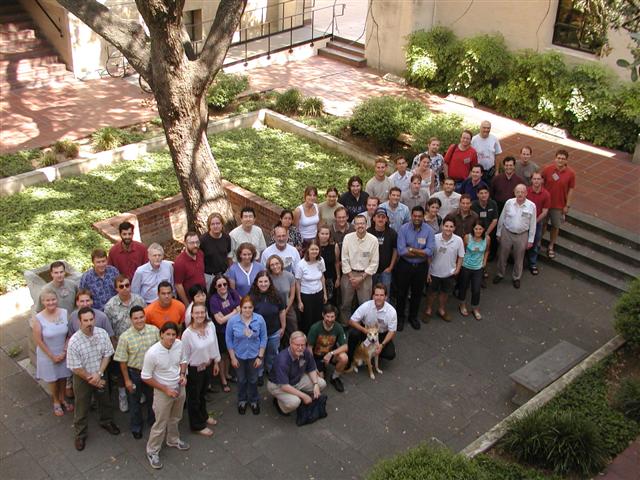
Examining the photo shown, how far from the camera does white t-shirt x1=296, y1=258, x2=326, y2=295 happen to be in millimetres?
8742

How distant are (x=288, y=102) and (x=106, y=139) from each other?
4151 millimetres

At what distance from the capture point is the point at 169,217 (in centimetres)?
1195

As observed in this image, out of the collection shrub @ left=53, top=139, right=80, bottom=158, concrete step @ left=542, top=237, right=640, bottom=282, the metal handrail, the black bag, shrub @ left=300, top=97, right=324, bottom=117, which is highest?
the metal handrail

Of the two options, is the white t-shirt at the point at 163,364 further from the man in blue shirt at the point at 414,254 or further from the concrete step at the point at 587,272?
the concrete step at the point at 587,272

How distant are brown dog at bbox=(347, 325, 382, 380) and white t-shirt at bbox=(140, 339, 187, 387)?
241 centimetres

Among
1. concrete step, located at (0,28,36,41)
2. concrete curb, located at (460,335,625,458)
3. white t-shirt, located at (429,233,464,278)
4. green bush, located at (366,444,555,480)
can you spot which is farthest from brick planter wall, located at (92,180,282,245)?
concrete step, located at (0,28,36,41)

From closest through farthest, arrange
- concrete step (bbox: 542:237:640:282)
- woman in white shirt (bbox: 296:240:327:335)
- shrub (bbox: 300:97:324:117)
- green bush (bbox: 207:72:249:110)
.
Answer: woman in white shirt (bbox: 296:240:327:335) < concrete step (bbox: 542:237:640:282) < green bush (bbox: 207:72:249:110) < shrub (bbox: 300:97:324:117)

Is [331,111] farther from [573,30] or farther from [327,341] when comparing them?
[327,341]

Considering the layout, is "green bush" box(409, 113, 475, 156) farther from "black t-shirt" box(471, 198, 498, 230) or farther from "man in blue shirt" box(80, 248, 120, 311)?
"man in blue shirt" box(80, 248, 120, 311)

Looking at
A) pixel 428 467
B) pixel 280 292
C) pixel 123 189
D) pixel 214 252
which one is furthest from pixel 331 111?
pixel 428 467

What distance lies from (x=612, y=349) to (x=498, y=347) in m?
1.41

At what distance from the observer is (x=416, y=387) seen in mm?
8727

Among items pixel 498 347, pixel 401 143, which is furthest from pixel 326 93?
pixel 498 347

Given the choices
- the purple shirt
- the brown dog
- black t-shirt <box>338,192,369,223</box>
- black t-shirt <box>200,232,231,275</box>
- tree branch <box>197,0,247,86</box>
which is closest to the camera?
the purple shirt
